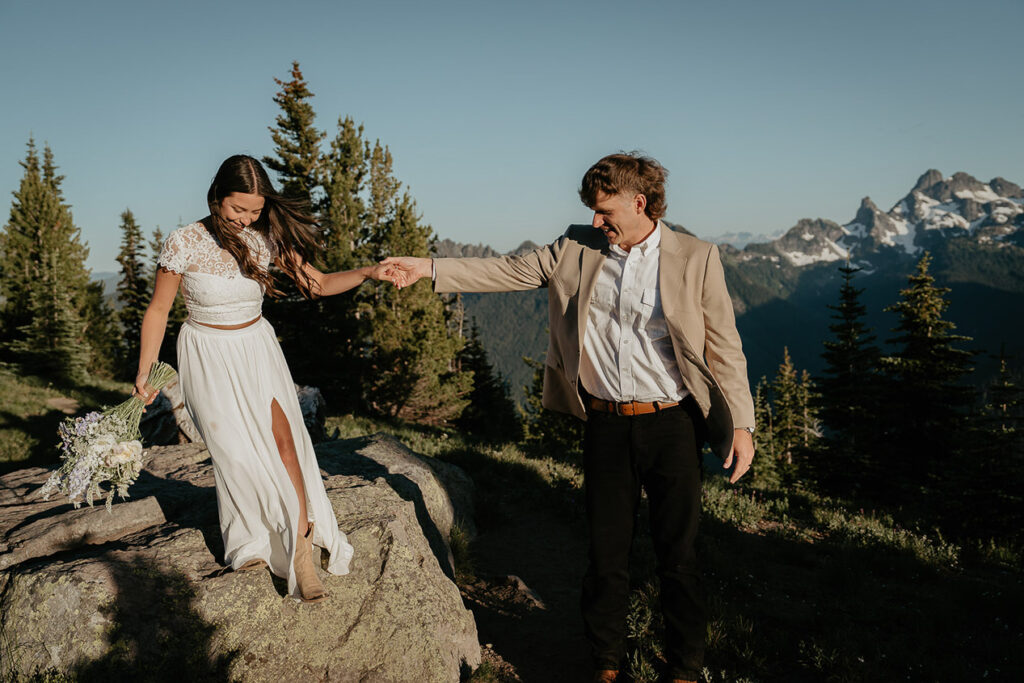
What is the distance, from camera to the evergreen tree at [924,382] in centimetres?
2858

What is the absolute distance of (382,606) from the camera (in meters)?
3.91

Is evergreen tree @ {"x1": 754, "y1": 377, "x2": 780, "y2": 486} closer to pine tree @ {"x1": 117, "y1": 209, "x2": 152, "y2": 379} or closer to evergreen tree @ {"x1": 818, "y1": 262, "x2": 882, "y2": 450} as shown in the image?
evergreen tree @ {"x1": 818, "y1": 262, "x2": 882, "y2": 450}

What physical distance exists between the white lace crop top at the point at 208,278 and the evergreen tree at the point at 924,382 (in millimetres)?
31087

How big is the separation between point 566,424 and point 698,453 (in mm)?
33589

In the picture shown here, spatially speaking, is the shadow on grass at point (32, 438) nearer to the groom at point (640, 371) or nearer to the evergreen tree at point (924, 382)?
the groom at point (640, 371)

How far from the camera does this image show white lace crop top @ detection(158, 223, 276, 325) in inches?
137

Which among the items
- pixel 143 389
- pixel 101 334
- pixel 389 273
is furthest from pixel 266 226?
pixel 101 334

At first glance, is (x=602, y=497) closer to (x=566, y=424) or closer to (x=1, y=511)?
(x=1, y=511)

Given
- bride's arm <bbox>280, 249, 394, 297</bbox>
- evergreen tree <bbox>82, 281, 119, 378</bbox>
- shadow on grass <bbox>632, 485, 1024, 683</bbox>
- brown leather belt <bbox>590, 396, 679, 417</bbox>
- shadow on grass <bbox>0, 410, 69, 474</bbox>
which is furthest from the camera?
evergreen tree <bbox>82, 281, 119, 378</bbox>

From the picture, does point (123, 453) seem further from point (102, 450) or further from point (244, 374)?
point (244, 374)

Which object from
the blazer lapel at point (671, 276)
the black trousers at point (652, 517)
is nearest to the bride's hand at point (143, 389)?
the black trousers at point (652, 517)

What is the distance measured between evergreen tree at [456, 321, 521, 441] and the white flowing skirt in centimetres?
3760

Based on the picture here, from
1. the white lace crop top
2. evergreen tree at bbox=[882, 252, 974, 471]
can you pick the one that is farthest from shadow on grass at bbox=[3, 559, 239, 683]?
evergreen tree at bbox=[882, 252, 974, 471]

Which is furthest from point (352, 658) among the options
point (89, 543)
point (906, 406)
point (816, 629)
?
point (906, 406)
